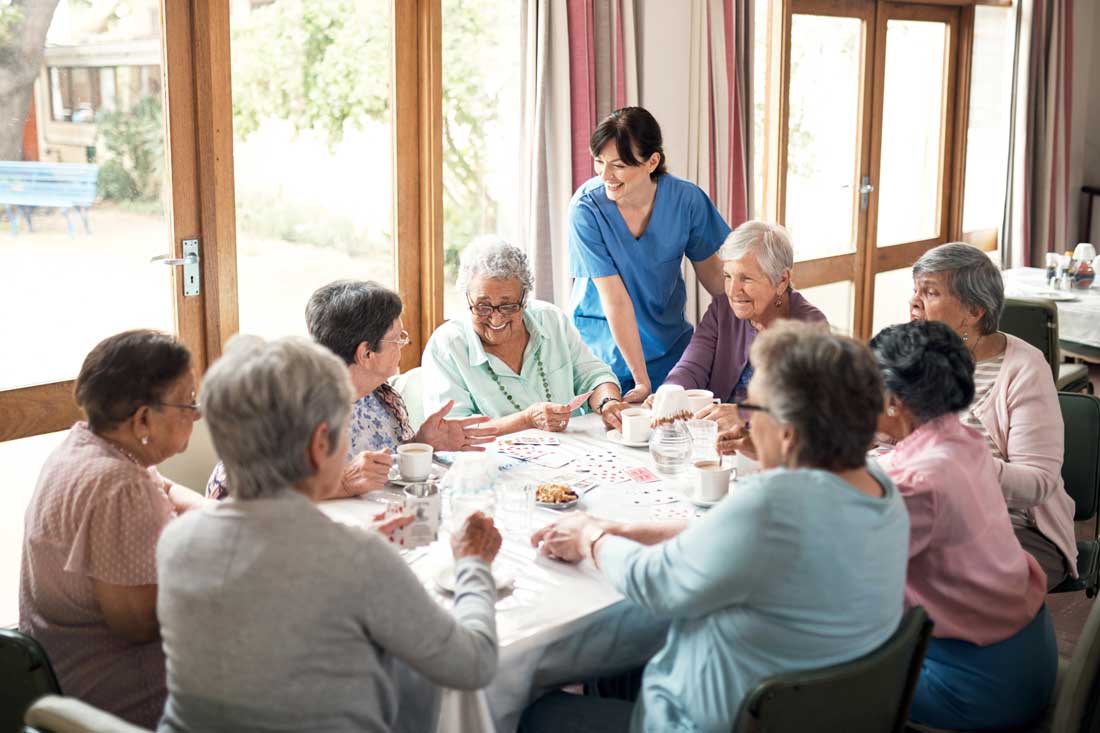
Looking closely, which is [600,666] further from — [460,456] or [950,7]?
[950,7]

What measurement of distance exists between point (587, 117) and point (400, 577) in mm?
3479

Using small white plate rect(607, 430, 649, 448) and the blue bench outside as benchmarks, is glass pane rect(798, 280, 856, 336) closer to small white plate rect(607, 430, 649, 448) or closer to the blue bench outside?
small white plate rect(607, 430, 649, 448)

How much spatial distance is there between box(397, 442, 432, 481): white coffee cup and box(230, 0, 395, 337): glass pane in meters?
1.60

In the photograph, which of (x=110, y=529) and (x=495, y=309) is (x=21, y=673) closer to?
(x=110, y=529)

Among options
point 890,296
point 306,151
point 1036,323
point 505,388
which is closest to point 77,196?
point 306,151

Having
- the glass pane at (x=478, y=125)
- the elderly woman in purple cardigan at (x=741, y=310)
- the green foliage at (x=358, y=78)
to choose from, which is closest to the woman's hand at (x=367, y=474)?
the elderly woman in purple cardigan at (x=741, y=310)

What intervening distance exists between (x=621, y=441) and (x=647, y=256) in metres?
1.18

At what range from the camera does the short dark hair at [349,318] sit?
269cm

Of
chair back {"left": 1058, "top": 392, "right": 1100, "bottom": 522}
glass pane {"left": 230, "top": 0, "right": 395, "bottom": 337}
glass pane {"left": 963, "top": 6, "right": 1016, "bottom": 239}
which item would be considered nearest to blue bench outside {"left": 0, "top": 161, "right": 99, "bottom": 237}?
glass pane {"left": 230, "top": 0, "right": 395, "bottom": 337}

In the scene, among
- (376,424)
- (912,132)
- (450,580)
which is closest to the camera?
(450,580)

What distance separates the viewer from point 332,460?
1685 mm

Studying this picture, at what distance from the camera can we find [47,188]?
134 inches

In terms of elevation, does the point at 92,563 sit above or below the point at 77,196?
below

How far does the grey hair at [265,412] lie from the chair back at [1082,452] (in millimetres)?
2239
